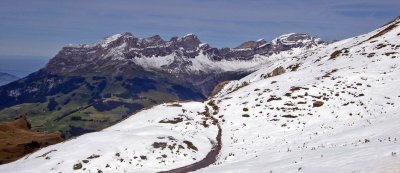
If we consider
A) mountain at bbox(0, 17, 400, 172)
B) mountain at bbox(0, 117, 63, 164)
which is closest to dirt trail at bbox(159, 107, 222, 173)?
mountain at bbox(0, 17, 400, 172)

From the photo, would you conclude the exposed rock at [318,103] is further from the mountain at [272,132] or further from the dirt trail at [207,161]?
the dirt trail at [207,161]

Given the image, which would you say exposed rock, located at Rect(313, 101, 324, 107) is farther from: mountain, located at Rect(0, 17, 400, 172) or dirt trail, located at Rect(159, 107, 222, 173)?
dirt trail, located at Rect(159, 107, 222, 173)

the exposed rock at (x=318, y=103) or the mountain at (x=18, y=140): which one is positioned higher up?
the exposed rock at (x=318, y=103)

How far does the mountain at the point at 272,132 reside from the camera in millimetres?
33312

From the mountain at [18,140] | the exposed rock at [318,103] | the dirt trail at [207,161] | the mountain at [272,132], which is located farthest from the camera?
the exposed rock at [318,103]

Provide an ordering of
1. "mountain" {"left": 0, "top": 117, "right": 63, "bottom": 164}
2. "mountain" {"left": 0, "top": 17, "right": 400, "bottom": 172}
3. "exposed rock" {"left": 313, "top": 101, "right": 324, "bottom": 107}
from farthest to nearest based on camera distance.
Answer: "exposed rock" {"left": 313, "top": 101, "right": 324, "bottom": 107} < "mountain" {"left": 0, "top": 117, "right": 63, "bottom": 164} < "mountain" {"left": 0, "top": 17, "right": 400, "bottom": 172}

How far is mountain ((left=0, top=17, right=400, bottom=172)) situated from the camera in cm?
3331

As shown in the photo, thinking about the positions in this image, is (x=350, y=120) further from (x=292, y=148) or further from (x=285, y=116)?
(x=292, y=148)

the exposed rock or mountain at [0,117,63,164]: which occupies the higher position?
the exposed rock

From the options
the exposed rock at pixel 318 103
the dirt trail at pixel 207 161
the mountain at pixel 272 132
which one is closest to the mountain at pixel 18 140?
the mountain at pixel 272 132

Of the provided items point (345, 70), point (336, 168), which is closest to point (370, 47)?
point (345, 70)

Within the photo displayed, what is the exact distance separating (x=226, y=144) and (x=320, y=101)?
1869cm

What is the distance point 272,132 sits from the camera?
55.5 meters

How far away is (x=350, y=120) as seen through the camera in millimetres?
53031
